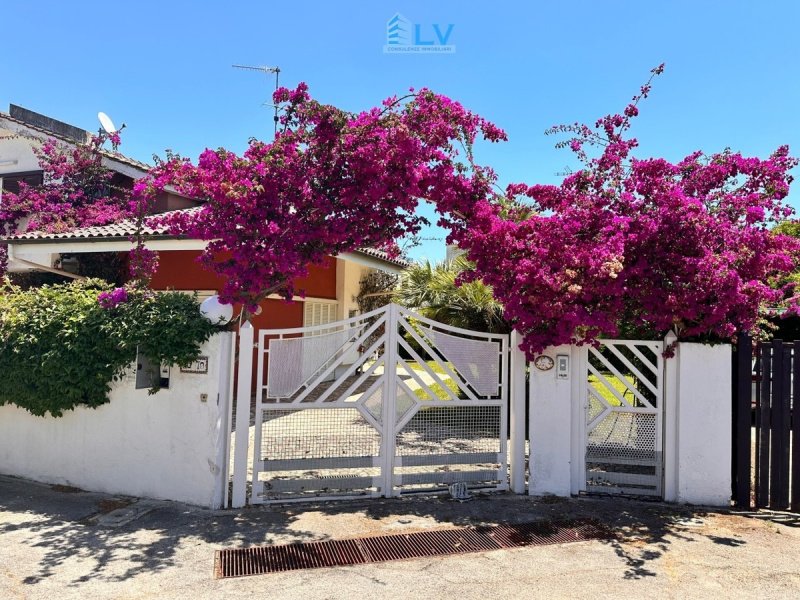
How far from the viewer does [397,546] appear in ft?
15.9

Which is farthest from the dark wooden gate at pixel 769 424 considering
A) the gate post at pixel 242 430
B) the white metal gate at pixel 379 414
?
the gate post at pixel 242 430

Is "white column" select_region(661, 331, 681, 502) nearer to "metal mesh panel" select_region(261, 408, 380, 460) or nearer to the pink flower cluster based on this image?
"metal mesh panel" select_region(261, 408, 380, 460)

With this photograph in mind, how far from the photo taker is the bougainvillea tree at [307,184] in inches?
226

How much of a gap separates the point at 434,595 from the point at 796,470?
435 cm

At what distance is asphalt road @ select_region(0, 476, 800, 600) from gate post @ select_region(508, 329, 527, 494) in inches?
9.2

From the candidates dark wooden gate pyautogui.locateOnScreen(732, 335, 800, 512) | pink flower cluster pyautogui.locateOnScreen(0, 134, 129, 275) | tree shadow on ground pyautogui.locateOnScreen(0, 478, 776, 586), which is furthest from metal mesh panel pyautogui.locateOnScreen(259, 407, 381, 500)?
pink flower cluster pyautogui.locateOnScreen(0, 134, 129, 275)

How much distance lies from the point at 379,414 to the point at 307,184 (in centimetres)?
266

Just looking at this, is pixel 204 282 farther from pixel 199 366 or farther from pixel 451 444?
pixel 451 444

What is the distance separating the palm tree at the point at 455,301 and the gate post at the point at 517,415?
129 inches

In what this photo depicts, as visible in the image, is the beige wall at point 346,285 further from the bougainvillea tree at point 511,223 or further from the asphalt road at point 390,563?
the asphalt road at point 390,563

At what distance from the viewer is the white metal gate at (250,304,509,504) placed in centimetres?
597

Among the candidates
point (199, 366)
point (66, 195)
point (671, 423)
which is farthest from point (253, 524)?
point (66, 195)

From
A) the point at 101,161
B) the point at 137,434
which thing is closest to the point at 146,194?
the point at 137,434

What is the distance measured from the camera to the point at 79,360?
6.02 meters
